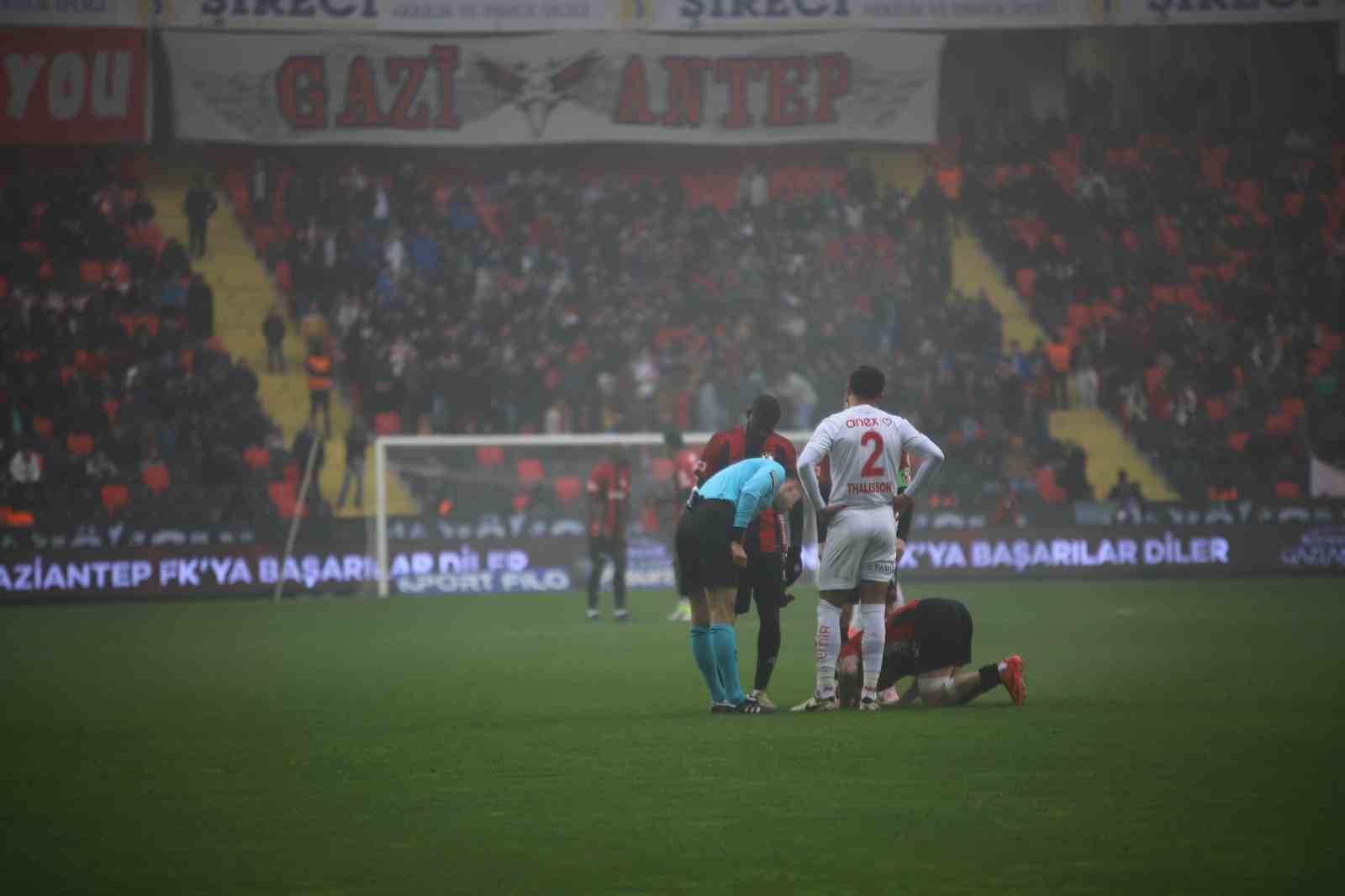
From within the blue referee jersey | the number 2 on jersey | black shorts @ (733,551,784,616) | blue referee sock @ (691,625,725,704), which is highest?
the number 2 on jersey

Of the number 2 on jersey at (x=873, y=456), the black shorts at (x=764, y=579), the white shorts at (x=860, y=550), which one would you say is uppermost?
the number 2 on jersey at (x=873, y=456)

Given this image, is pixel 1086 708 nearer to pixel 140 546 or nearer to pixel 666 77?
pixel 140 546

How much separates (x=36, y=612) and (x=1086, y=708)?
18.4 m

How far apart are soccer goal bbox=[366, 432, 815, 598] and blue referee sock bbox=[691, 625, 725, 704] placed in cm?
1722

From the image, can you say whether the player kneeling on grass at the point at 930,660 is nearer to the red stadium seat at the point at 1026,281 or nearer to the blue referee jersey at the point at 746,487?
the blue referee jersey at the point at 746,487

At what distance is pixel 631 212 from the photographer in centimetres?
3994

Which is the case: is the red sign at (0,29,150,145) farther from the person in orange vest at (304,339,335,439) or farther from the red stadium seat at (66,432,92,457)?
the red stadium seat at (66,432,92,457)

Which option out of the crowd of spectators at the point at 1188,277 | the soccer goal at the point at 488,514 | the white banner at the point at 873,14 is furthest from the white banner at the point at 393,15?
the soccer goal at the point at 488,514

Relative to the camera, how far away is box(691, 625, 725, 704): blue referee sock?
12.3 meters

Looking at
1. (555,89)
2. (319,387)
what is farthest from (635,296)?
(319,387)

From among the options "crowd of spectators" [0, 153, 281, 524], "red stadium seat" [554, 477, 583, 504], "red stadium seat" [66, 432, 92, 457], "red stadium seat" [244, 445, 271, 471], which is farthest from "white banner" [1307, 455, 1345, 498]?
"red stadium seat" [66, 432, 92, 457]

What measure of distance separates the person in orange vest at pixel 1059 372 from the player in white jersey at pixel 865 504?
24.4m

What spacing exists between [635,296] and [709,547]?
Answer: 85.3 feet

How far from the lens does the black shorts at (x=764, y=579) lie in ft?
42.1
